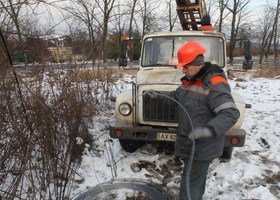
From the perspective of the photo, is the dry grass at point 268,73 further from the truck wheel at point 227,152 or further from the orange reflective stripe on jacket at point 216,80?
the orange reflective stripe on jacket at point 216,80

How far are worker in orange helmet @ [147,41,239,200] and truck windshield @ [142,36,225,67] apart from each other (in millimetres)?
2326

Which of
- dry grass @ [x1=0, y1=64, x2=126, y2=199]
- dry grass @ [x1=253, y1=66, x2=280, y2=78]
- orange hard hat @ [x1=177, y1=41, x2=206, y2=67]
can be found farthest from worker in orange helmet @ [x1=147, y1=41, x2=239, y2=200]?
dry grass @ [x1=253, y1=66, x2=280, y2=78]

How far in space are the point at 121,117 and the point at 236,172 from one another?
1.90m

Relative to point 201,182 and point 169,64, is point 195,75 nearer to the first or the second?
point 201,182

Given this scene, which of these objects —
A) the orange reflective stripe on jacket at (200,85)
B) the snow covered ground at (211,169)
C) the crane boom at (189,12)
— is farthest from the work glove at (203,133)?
the crane boom at (189,12)

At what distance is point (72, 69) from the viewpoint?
4340mm

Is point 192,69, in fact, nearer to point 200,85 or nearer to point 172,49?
point 200,85

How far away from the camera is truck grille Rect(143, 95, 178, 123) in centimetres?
397

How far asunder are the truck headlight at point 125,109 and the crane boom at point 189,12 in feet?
16.0

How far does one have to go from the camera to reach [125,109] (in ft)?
13.8

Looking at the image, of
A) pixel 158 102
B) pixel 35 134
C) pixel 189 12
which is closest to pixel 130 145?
pixel 158 102

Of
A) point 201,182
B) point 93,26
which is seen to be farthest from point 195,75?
point 93,26

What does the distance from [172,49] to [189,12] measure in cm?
360

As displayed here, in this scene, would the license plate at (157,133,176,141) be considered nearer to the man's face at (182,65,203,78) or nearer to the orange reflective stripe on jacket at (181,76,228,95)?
the orange reflective stripe on jacket at (181,76,228,95)
